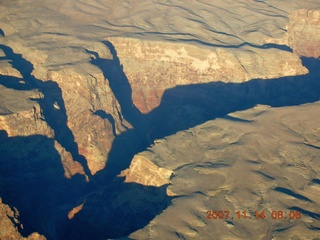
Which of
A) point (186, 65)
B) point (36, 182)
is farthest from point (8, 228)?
point (186, 65)

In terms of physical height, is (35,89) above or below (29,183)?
above

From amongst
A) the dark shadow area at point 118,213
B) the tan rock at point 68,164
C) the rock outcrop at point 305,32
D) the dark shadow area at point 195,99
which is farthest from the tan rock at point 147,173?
the rock outcrop at point 305,32

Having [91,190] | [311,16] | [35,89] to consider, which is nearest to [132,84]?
[35,89]

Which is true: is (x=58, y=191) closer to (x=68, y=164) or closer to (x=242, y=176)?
(x=68, y=164)

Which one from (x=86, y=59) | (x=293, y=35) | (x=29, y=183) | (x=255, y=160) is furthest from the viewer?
(x=293, y=35)

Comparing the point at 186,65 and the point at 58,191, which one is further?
the point at 186,65

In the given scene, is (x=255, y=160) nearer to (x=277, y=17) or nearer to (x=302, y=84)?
(x=302, y=84)
